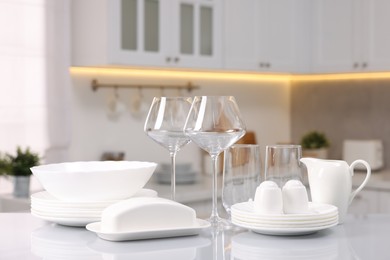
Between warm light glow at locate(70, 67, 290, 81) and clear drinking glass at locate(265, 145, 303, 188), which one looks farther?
warm light glow at locate(70, 67, 290, 81)

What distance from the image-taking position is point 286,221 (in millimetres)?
1307

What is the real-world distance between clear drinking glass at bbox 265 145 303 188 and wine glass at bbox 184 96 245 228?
0.29 feet

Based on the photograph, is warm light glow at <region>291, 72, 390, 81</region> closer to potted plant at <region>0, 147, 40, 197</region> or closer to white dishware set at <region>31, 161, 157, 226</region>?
potted plant at <region>0, 147, 40, 197</region>

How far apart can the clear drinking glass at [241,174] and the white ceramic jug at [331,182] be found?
10 centimetres

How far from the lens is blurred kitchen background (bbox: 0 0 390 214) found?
3.53 m

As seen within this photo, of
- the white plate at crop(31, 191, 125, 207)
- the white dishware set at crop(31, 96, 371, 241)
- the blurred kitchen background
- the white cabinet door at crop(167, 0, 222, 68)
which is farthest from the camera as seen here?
the white cabinet door at crop(167, 0, 222, 68)

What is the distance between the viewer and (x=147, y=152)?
13.8 feet

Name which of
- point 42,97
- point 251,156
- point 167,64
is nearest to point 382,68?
point 167,64

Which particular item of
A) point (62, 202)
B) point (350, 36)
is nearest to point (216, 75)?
point (350, 36)

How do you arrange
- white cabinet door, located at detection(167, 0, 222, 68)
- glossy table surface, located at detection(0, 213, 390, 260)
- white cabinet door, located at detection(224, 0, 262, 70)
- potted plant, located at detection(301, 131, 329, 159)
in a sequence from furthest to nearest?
potted plant, located at detection(301, 131, 329, 159), white cabinet door, located at detection(224, 0, 262, 70), white cabinet door, located at detection(167, 0, 222, 68), glossy table surface, located at detection(0, 213, 390, 260)

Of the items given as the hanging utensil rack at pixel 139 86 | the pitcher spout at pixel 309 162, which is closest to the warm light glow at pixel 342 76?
the hanging utensil rack at pixel 139 86

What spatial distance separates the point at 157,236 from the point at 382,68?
3.25m

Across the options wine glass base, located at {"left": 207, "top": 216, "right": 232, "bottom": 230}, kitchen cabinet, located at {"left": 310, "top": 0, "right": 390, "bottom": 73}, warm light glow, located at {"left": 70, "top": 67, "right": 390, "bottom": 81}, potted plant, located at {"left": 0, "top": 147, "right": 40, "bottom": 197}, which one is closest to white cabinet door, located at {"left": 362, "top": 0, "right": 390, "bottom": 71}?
kitchen cabinet, located at {"left": 310, "top": 0, "right": 390, "bottom": 73}

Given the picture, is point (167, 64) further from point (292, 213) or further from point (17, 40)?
point (292, 213)
